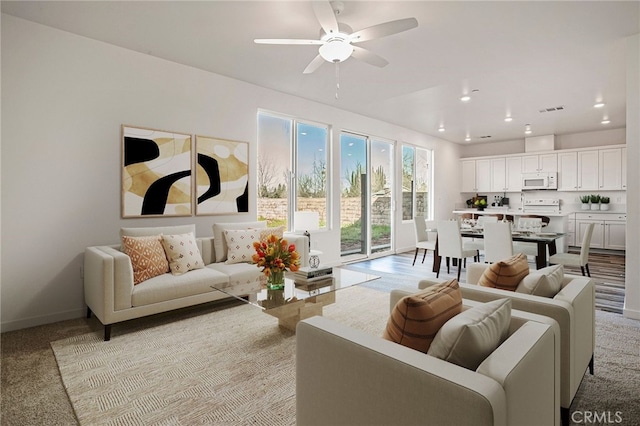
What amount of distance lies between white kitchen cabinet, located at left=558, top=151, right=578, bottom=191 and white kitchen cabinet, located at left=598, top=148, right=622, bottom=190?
A: 1.46 ft

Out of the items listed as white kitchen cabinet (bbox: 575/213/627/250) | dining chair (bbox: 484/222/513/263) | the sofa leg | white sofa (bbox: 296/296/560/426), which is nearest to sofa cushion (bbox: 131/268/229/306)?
white sofa (bbox: 296/296/560/426)

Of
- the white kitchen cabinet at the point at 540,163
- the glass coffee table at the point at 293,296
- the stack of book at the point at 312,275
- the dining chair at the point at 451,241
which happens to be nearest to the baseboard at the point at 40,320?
the glass coffee table at the point at 293,296

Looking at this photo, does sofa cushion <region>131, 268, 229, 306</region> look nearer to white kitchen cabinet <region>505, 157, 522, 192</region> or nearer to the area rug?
the area rug

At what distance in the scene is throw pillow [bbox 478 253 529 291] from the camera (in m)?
2.04

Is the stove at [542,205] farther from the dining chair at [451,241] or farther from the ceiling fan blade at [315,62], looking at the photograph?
the ceiling fan blade at [315,62]

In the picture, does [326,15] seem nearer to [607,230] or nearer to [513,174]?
[513,174]

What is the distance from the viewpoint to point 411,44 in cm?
349

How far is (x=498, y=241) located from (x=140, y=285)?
4362 millimetres

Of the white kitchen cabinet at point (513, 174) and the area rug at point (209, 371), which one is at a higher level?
the white kitchen cabinet at point (513, 174)

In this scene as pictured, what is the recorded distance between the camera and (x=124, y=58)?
3643 mm

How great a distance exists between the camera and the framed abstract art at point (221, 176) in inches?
167

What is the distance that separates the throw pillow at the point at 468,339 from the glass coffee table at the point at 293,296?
1.47 meters

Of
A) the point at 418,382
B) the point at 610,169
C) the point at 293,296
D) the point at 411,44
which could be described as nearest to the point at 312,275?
the point at 293,296

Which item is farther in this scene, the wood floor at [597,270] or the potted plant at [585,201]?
the potted plant at [585,201]
